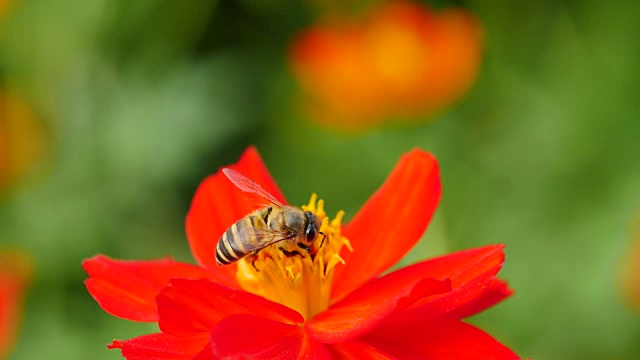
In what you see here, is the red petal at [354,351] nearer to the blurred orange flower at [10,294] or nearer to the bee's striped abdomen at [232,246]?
the bee's striped abdomen at [232,246]

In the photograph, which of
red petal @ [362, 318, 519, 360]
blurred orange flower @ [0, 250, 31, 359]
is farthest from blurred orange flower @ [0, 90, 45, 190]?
red petal @ [362, 318, 519, 360]

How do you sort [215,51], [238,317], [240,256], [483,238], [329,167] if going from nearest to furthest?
[238,317], [240,256], [483,238], [329,167], [215,51]

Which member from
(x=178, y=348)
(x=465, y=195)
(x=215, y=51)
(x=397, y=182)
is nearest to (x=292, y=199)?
(x=465, y=195)

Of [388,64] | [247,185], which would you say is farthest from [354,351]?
[388,64]

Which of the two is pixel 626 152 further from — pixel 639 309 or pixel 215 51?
pixel 215 51

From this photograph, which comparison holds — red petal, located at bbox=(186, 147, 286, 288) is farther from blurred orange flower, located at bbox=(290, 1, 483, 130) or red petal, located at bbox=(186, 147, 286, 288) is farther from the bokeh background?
blurred orange flower, located at bbox=(290, 1, 483, 130)

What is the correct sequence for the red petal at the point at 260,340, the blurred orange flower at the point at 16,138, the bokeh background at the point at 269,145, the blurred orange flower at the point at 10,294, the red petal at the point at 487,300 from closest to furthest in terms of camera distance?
the red petal at the point at 260,340 → the red petal at the point at 487,300 → the blurred orange flower at the point at 10,294 → the bokeh background at the point at 269,145 → the blurred orange flower at the point at 16,138

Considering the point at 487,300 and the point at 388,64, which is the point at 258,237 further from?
the point at 388,64

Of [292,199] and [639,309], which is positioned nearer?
[639,309]

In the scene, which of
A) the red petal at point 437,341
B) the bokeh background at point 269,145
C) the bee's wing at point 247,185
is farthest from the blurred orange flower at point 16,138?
the red petal at point 437,341
